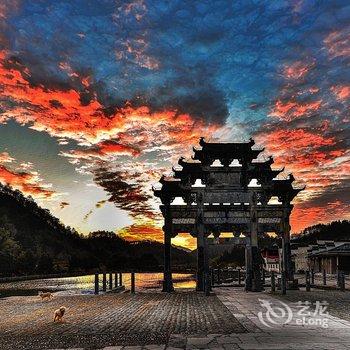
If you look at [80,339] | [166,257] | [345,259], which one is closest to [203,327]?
[80,339]

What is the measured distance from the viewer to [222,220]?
25.4 meters

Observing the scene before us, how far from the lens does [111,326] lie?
12.0 metres

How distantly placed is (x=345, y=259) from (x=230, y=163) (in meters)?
32.9

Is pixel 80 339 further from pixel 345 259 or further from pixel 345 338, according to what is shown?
pixel 345 259

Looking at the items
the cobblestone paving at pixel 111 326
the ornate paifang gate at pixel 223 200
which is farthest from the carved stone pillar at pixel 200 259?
the cobblestone paving at pixel 111 326

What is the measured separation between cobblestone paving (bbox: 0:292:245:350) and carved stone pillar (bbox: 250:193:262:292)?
7789 mm

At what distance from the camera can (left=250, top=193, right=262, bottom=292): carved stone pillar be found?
24469 millimetres

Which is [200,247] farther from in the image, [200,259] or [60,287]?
[60,287]

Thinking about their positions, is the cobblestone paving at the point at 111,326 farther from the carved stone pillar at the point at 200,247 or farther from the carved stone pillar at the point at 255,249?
the carved stone pillar at the point at 255,249

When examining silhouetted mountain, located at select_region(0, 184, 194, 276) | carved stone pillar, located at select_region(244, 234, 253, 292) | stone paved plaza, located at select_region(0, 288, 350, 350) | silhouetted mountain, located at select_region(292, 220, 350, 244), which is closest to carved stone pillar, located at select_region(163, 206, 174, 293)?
carved stone pillar, located at select_region(244, 234, 253, 292)

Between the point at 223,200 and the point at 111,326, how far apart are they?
14290mm

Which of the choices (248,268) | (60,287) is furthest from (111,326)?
(60,287)

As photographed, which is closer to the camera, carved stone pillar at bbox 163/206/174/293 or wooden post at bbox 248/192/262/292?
wooden post at bbox 248/192/262/292

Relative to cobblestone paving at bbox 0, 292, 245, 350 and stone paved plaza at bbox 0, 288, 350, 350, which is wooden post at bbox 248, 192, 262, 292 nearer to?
cobblestone paving at bbox 0, 292, 245, 350
